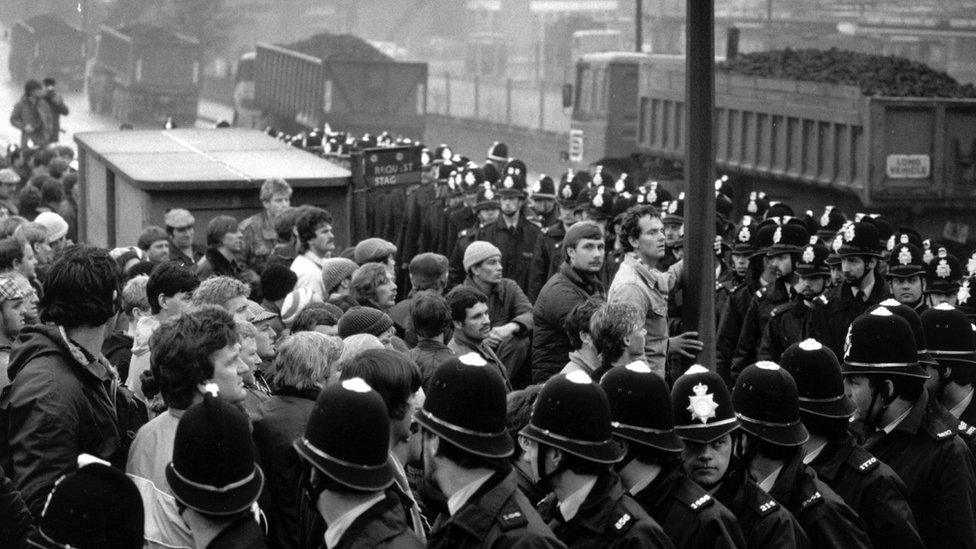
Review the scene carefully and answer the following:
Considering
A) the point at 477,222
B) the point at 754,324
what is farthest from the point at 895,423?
the point at 477,222

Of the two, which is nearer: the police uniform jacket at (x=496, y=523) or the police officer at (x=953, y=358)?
the police uniform jacket at (x=496, y=523)

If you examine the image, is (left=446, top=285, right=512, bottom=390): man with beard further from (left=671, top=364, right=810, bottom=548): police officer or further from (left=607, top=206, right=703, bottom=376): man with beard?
(left=671, top=364, right=810, bottom=548): police officer

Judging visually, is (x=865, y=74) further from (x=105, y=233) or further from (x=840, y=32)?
(x=840, y=32)

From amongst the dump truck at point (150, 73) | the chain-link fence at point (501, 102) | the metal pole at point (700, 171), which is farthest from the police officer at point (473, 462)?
the dump truck at point (150, 73)

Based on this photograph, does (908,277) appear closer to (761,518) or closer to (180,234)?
(761,518)

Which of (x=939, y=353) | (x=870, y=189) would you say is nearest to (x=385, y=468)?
(x=939, y=353)

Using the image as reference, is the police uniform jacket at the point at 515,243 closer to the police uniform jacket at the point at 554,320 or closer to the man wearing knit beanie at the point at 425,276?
the man wearing knit beanie at the point at 425,276

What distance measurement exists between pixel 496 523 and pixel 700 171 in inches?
111

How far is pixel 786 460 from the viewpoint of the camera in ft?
17.9

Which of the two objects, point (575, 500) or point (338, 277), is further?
point (338, 277)

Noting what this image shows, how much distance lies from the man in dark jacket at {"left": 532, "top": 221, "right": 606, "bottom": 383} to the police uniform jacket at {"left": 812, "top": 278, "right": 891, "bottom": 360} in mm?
1503

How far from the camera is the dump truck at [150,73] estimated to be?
38.8m

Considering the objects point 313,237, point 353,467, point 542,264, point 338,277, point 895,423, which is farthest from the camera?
point 542,264

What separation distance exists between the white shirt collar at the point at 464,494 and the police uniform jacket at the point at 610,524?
1.28ft
